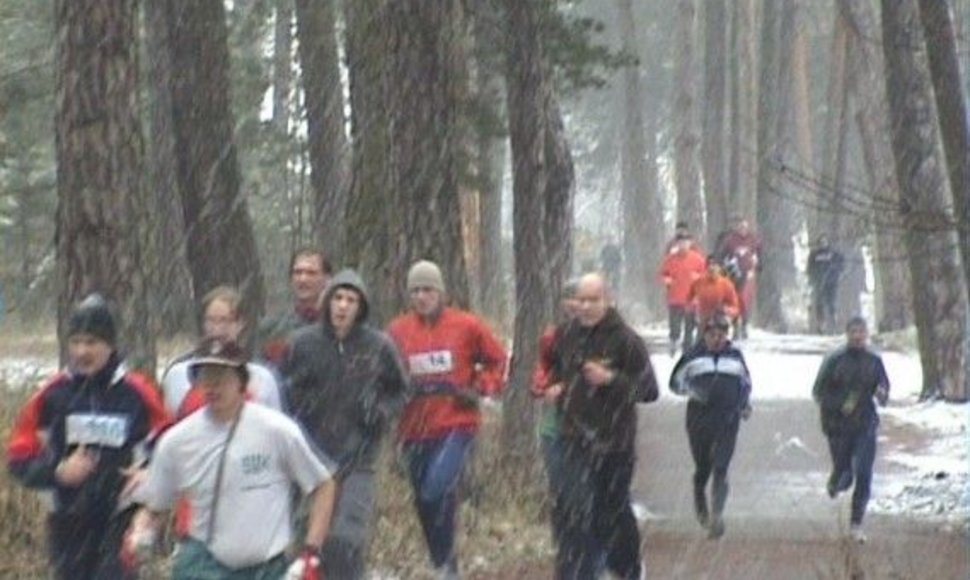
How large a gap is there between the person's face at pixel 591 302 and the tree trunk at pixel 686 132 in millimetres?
37926

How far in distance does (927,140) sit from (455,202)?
957 cm

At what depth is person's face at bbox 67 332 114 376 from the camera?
991cm

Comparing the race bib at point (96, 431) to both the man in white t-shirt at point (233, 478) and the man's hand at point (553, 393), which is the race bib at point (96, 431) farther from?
the man's hand at point (553, 393)

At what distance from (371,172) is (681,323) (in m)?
16.7

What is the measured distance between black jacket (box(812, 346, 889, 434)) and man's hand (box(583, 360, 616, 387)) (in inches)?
232

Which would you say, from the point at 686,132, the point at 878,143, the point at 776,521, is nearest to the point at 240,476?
the point at 776,521

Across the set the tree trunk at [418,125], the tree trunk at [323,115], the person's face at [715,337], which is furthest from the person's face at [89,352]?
the tree trunk at [323,115]

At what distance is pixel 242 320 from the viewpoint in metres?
11.1

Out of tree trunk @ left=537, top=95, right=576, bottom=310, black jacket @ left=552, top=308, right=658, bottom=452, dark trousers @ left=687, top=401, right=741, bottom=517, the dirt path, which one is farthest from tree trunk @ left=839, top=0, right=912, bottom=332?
black jacket @ left=552, top=308, right=658, bottom=452

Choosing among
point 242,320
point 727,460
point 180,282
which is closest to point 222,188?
point 180,282

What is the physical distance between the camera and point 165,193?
29.5 m

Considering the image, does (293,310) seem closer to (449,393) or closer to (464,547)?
(449,393)

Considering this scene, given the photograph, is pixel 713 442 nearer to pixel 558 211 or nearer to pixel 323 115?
pixel 558 211

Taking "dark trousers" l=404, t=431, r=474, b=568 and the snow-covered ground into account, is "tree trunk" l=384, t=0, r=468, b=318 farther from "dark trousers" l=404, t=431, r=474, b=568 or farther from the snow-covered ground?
the snow-covered ground
